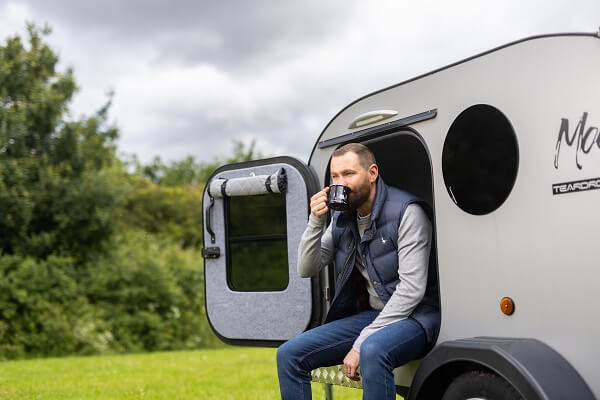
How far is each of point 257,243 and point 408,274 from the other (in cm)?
151

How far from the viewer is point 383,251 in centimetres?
339

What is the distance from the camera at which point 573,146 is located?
2580 millimetres

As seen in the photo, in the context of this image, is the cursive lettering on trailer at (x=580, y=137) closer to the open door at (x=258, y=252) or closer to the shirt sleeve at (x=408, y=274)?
the shirt sleeve at (x=408, y=274)

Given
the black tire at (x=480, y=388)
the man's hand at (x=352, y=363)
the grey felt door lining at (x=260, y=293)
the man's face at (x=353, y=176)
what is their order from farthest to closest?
the grey felt door lining at (x=260, y=293) < the man's face at (x=353, y=176) < the man's hand at (x=352, y=363) < the black tire at (x=480, y=388)

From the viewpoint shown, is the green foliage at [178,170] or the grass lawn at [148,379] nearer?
the grass lawn at [148,379]

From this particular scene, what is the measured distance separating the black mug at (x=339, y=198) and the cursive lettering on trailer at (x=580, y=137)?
1057mm

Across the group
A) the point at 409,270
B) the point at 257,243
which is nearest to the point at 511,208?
the point at 409,270

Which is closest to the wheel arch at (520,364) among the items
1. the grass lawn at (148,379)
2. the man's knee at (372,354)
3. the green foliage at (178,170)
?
the man's knee at (372,354)

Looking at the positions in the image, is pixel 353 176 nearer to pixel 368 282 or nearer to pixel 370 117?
pixel 370 117

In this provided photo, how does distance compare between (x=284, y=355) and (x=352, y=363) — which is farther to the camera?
(x=284, y=355)

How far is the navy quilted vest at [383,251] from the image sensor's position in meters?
3.33

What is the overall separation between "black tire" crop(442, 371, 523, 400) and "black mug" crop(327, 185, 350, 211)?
97 centimetres

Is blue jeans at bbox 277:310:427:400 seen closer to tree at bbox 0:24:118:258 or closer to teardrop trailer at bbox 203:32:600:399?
teardrop trailer at bbox 203:32:600:399

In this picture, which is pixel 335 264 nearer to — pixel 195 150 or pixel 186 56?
pixel 186 56
